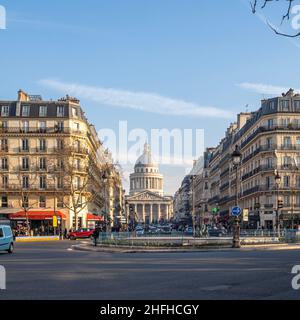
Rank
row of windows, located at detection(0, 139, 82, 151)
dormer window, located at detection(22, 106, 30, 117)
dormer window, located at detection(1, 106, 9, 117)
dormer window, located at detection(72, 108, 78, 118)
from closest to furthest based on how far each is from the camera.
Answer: row of windows, located at detection(0, 139, 82, 151) → dormer window, located at detection(1, 106, 9, 117) → dormer window, located at detection(22, 106, 30, 117) → dormer window, located at detection(72, 108, 78, 118)

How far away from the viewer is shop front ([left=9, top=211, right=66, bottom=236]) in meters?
74.3

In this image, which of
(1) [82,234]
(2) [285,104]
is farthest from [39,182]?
(2) [285,104]

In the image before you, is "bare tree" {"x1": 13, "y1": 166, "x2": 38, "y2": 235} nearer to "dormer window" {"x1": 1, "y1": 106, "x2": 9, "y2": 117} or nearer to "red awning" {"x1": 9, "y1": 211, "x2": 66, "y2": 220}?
"red awning" {"x1": 9, "y1": 211, "x2": 66, "y2": 220}

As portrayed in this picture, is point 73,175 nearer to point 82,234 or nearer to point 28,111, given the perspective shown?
point 28,111

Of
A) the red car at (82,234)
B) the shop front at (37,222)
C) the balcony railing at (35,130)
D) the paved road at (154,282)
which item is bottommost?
the paved road at (154,282)

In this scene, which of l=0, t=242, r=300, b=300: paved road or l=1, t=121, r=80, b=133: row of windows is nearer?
l=0, t=242, r=300, b=300: paved road

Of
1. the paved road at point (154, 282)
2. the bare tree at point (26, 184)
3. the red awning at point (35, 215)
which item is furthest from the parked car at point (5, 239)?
the bare tree at point (26, 184)

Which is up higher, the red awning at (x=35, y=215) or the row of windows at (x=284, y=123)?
Answer: the row of windows at (x=284, y=123)

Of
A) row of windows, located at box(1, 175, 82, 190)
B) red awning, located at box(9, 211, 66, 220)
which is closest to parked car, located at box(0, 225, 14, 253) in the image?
red awning, located at box(9, 211, 66, 220)

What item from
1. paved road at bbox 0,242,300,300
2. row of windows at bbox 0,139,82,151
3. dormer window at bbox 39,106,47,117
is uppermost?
dormer window at bbox 39,106,47,117

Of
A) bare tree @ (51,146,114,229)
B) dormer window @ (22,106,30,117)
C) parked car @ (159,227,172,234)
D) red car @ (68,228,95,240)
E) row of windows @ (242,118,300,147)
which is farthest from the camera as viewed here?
dormer window @ (22,106,30,117)

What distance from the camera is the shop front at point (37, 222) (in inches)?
2926

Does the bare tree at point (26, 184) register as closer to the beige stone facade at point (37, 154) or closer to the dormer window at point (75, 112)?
the beige stone facade at point (37, 154)
